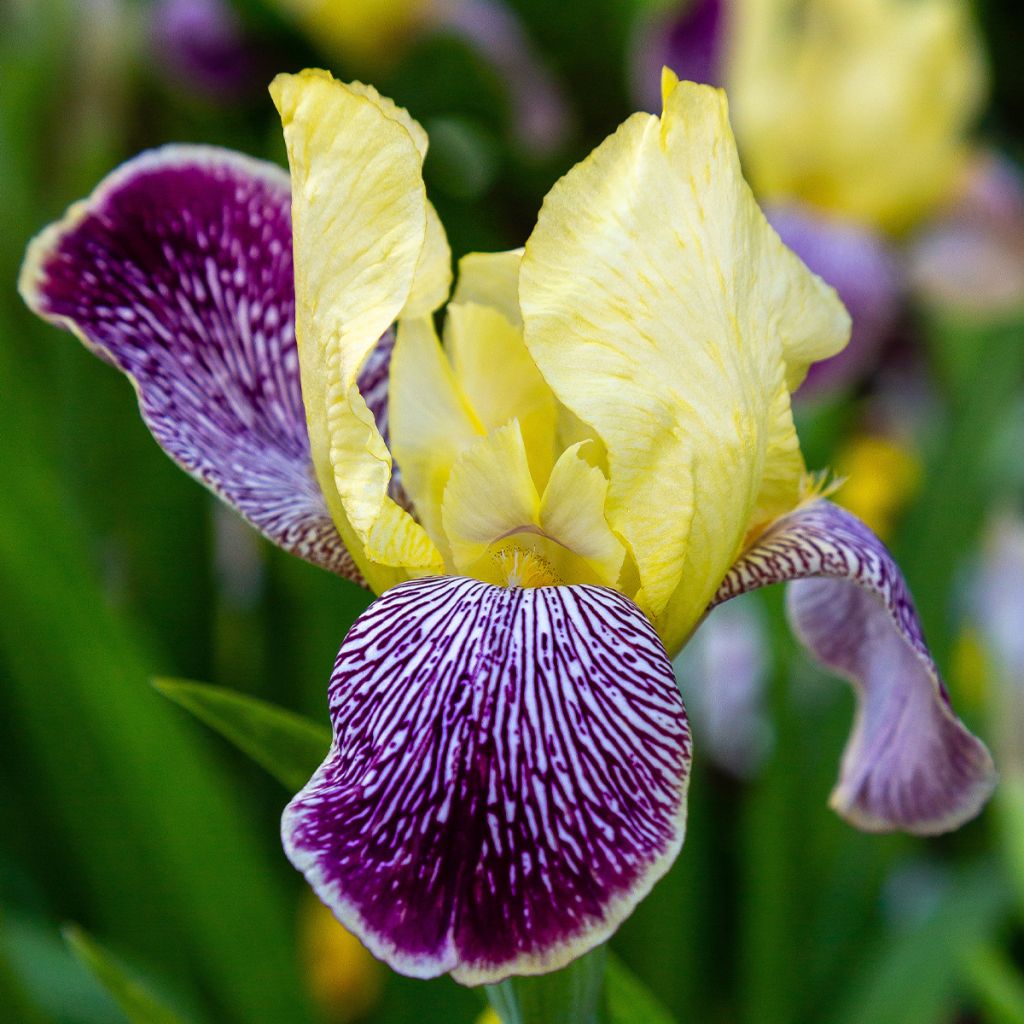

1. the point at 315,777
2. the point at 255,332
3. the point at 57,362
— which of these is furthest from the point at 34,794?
the point at 315,777

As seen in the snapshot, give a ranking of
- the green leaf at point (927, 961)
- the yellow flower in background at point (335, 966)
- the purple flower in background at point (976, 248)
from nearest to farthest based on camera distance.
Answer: the green leaf at point (927, 961), the yellow flower in background at point (335, 966), the purple flower in background at point (976, 248)

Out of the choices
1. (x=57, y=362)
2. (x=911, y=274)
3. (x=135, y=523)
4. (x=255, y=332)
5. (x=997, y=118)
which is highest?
(x=255, y=332)

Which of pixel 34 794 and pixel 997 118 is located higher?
pixel 34 794

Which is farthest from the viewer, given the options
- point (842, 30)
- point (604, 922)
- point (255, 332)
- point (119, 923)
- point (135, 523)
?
point (842, 30)

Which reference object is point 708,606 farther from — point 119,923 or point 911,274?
point 911,274

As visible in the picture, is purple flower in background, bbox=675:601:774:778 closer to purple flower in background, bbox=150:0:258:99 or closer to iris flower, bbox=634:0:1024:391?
iris flower, bbox=634:0:1024:391

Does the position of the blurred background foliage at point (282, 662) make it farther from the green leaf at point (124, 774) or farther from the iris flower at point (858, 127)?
the iris flower at point (858, 127)

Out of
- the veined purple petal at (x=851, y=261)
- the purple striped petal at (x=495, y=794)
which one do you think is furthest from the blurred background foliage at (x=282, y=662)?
the purple striped petal at (x=495, y=794)
